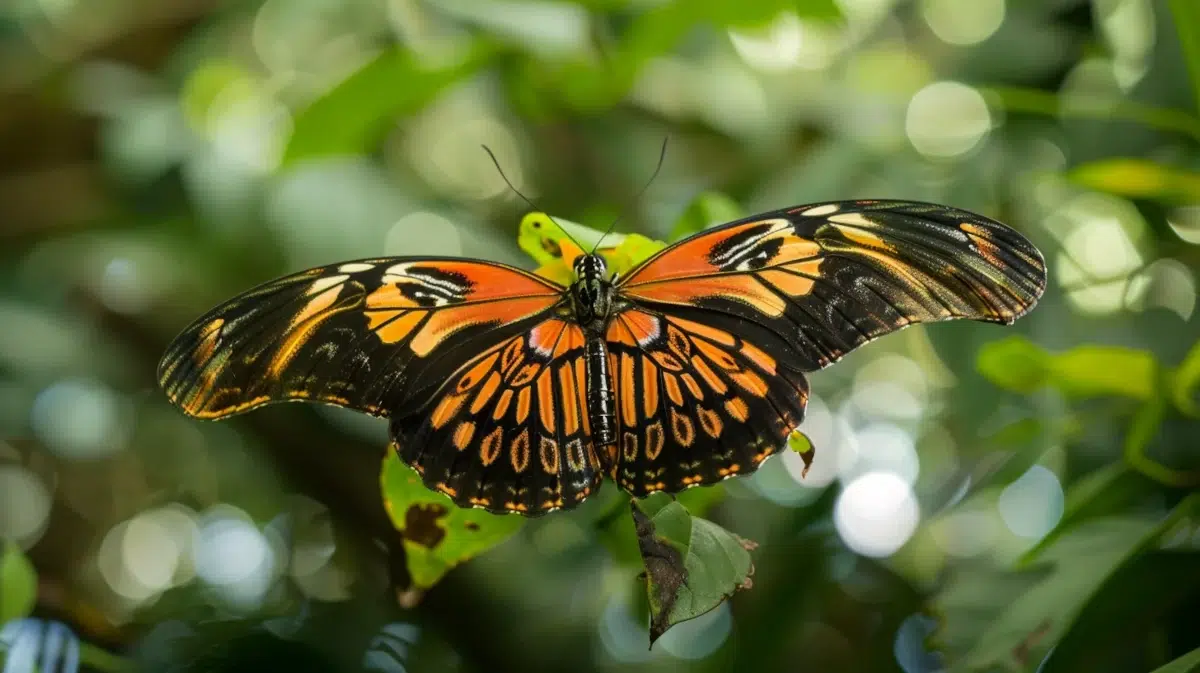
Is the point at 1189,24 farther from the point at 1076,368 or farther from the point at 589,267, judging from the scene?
the point at 589,267

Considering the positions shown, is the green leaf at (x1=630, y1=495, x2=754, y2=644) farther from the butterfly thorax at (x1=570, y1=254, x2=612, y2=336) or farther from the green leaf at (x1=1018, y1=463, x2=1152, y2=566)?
the green leaf at (x1=1018, y1=463, x2=1152, y2=566)

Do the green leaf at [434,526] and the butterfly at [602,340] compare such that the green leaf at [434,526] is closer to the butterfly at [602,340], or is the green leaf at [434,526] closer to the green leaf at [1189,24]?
the butterfly at [602,340]

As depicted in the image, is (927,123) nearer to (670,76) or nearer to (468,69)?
(670,76)

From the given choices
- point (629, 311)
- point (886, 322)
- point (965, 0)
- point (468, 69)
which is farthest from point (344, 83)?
point (965, 0)

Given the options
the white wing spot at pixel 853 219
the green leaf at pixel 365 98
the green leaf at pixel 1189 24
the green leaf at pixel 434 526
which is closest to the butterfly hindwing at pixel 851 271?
the white wing spot at pixel 853 219

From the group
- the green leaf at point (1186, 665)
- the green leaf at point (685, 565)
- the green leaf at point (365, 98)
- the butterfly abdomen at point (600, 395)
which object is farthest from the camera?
the green leaf at point (365, 98)

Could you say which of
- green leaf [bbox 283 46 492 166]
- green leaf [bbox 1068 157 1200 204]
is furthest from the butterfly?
green leaf [bbox 283 46 492 166]
